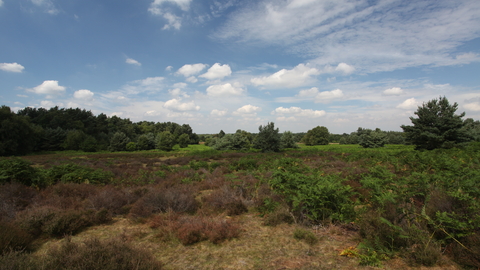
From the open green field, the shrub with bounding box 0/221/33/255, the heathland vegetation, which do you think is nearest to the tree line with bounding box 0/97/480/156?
the heathland vegetation

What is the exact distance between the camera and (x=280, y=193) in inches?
235

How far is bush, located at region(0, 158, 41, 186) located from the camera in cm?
706

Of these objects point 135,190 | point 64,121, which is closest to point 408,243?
point 135,190

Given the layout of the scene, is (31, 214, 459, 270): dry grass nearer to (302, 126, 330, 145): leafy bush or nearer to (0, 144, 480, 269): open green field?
(0, 144, 480, 269): open green field

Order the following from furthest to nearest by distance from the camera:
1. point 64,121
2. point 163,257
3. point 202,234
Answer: point 64,121 < point 202,234 < point 163,257

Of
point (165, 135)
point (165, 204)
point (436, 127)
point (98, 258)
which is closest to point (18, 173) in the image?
point (165, 204)

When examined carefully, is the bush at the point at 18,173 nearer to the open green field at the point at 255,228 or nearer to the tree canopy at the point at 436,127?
the open green field at the point at 255,228

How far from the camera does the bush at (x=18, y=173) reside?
7056 millimetres

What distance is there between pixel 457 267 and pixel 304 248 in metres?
2.04

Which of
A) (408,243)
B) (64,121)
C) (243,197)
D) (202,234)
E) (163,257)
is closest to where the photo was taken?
(408,243)

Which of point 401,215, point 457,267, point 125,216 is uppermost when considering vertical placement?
point 401,215

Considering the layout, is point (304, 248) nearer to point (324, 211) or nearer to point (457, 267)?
point (324, 211)

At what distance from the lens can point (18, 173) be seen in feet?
23.7

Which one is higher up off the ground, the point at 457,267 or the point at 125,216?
the point at 457,267
